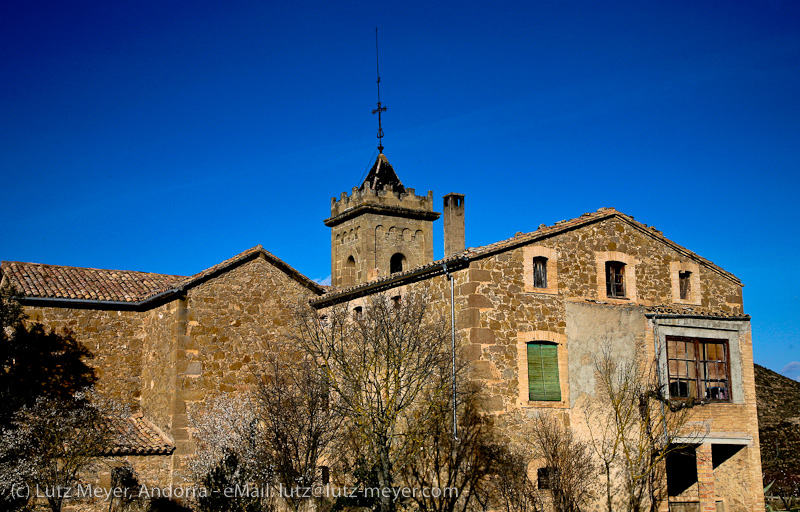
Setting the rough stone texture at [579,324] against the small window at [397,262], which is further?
the small window at [397,262]

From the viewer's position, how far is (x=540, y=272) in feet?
70.5

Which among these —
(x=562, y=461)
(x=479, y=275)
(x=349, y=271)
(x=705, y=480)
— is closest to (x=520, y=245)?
(x=479, y=275)

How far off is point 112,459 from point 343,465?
20.9 feet

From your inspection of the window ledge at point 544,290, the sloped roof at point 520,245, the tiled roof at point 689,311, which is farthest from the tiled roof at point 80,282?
the tiled roof at point 689,311

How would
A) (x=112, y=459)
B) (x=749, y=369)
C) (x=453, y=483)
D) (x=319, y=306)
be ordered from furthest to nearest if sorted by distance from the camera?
(x=319, y=306), (x=749, y=369), (x=112, y=459), (x=453, y=483)

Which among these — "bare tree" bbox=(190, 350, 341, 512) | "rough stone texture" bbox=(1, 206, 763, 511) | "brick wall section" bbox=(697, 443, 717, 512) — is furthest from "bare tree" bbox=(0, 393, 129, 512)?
"brick wall section" bbox=(697, 443, 717, 512)

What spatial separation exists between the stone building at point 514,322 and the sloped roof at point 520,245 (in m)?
0.05

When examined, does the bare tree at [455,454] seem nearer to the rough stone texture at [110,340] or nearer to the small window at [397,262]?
the rough stone texture at [110,340]

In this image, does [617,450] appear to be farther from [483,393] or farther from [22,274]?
[22,274]

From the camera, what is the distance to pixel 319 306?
25.8m

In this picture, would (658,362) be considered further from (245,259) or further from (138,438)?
(138,438)

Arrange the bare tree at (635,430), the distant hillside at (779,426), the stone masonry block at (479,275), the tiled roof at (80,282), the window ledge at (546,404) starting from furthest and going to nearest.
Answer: the distant hillside at (779,426) → the tiled roof at (80,282) → the bare tree at (635,430) → the window ledge at (546,404) → the stone masonry block at (479,275)

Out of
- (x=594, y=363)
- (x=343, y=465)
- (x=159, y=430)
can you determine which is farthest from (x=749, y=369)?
(x=159, y=430)

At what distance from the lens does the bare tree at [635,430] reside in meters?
20.9
